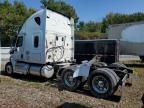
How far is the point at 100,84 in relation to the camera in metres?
10.9

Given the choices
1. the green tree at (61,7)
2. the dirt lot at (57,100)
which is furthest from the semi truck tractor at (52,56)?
the green tree at (61,7)

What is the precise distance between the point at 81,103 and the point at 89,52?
10.2 m

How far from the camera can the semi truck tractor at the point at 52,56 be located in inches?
456

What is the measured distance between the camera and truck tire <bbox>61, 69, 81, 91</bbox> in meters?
11.7

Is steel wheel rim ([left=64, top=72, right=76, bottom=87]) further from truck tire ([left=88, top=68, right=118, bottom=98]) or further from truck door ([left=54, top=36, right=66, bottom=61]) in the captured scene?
truck door ([left=54, top=36, right=66, bottom=61])

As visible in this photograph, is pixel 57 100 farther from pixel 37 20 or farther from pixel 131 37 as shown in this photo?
pixel 131 37

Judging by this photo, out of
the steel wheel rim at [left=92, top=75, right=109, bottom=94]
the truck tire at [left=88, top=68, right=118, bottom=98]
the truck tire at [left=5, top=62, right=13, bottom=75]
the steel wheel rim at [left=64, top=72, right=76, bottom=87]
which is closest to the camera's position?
the truck tire at [left=88, top=68, right=118, bottom=98]

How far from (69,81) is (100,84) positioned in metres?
1.66

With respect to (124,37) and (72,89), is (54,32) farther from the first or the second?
(124,37)

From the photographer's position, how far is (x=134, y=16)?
78.0m

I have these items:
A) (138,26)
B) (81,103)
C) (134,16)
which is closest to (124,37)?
(138,26)

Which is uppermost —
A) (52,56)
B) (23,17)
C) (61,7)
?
(61,7)

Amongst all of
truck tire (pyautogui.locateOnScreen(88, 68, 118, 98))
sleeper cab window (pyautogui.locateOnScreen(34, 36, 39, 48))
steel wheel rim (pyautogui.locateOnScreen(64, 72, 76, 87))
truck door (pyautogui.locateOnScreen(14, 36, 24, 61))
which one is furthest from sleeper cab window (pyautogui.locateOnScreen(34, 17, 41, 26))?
truck tire (pyautogui.locateOnScreen(88, 68, 118, 98))

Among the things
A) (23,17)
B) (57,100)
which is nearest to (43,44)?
(57,100)
